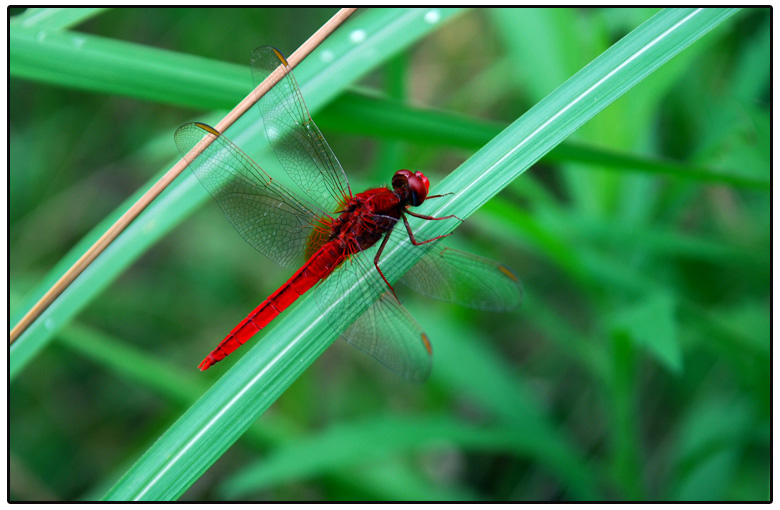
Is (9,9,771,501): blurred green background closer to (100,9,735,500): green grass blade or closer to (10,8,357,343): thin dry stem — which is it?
(10,8,357,343): thin dry stem

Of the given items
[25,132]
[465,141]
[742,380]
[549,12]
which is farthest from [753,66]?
[25,132]

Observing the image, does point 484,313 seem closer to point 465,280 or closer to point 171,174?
Result: point 465,280

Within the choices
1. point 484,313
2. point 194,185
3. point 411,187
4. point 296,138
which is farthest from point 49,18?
point 484,313

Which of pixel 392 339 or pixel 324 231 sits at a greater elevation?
pixel 324 231

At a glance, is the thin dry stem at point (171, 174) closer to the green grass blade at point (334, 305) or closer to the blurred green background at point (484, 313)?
the blurred green background at point (484, 313)

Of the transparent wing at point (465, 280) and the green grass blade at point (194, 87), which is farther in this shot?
the transparent wing at point (465, 280)

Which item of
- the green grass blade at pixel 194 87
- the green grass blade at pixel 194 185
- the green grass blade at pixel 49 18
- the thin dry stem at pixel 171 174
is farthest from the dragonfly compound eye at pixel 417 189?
the green grass blade at pixel 49 18

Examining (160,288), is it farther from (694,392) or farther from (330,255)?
(694,392)
